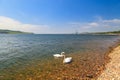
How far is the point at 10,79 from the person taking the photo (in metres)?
12.0

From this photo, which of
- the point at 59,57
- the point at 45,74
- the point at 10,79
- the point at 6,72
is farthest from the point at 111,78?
the point at 59,57

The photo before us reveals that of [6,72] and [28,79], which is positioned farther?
[6,72]

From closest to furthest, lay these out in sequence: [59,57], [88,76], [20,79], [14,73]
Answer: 1. [20,79]
2. [88,76]
3. [14,73]
4. [59,57]

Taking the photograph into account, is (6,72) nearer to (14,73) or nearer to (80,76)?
(14,73)

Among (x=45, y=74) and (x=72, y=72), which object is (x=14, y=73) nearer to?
(x=45, y=74)

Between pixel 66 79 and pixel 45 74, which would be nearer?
pixel 66 79

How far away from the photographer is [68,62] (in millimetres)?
18078

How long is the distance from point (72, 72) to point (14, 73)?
6052mm

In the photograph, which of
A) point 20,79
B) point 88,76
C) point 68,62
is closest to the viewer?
point 20,79

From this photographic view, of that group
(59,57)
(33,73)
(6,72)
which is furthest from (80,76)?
(59,57)

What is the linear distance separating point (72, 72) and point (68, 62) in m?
3.93

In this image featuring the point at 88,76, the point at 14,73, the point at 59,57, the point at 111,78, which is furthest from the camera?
the point at 59,57

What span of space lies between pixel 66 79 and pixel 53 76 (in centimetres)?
145

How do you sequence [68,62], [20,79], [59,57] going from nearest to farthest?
[20,79] → [68,62] → [59,57]
